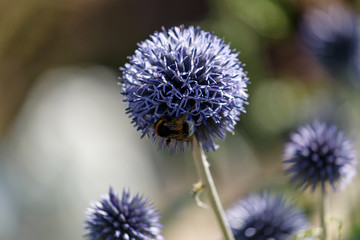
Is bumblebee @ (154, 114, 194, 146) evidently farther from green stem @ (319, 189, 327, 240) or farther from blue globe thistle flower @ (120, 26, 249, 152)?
green stem @ (319, 189, 327, 240)

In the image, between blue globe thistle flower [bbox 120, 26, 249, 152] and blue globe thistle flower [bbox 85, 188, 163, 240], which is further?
blue globe thistle flower [bbox 85, 188, 163, 240]

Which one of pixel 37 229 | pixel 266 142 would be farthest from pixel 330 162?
pixel 266 142

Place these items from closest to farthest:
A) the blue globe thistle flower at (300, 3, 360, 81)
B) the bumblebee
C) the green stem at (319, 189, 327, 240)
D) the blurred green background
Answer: the bumblebee → the green stem at (319, 189, 327, 240) → the blue globe thistle flower at (300, 3, 360, 81) → the blurred green background

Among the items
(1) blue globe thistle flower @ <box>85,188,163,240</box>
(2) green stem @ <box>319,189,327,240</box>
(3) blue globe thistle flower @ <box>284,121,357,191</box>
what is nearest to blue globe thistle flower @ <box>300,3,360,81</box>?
(3) blue globe thistle flower @ <box>284,121,357,191</box>

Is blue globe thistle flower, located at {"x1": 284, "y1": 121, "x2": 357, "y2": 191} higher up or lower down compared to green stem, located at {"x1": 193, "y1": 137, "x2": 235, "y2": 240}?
higher up

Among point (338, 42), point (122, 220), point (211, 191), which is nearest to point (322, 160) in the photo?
point (211, 191)

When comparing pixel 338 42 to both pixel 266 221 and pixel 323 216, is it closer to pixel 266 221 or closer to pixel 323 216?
pixel 266 221
